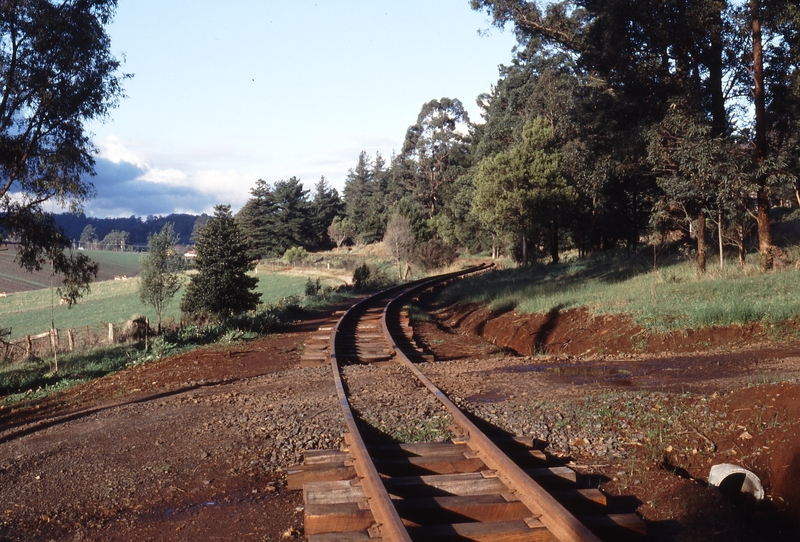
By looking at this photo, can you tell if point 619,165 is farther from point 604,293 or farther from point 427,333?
point 427,333

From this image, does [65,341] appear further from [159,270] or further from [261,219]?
[261,219]

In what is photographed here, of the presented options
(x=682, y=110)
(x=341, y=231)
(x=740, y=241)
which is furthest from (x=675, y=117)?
(x=341, y=231)

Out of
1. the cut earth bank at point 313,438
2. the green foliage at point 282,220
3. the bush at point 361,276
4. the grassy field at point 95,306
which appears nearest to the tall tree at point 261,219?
the green foliage at point 282,220

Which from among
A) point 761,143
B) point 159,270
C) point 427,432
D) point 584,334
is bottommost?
point 584,334

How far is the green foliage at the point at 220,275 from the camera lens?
26266mm

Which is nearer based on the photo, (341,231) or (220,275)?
(220,275)

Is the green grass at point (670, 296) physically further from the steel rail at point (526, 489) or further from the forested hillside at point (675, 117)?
the steel rail at point (526, 489)

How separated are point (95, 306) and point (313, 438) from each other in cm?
6148

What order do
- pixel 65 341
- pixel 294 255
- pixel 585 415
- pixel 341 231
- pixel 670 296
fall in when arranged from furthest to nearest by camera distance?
pixel 341 231
pixel 294 255
pixel 65 341
pixel 670 296
pixel 585 415

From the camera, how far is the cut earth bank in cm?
444

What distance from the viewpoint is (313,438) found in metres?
6.08

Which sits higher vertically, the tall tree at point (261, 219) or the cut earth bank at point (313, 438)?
the tall tree at point (261, 219)

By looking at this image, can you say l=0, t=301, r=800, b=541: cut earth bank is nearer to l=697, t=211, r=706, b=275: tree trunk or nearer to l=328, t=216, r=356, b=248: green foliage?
l=697, t=211, r=706, b=275: tree trunk

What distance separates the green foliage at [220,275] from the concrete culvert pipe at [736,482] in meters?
22.8
